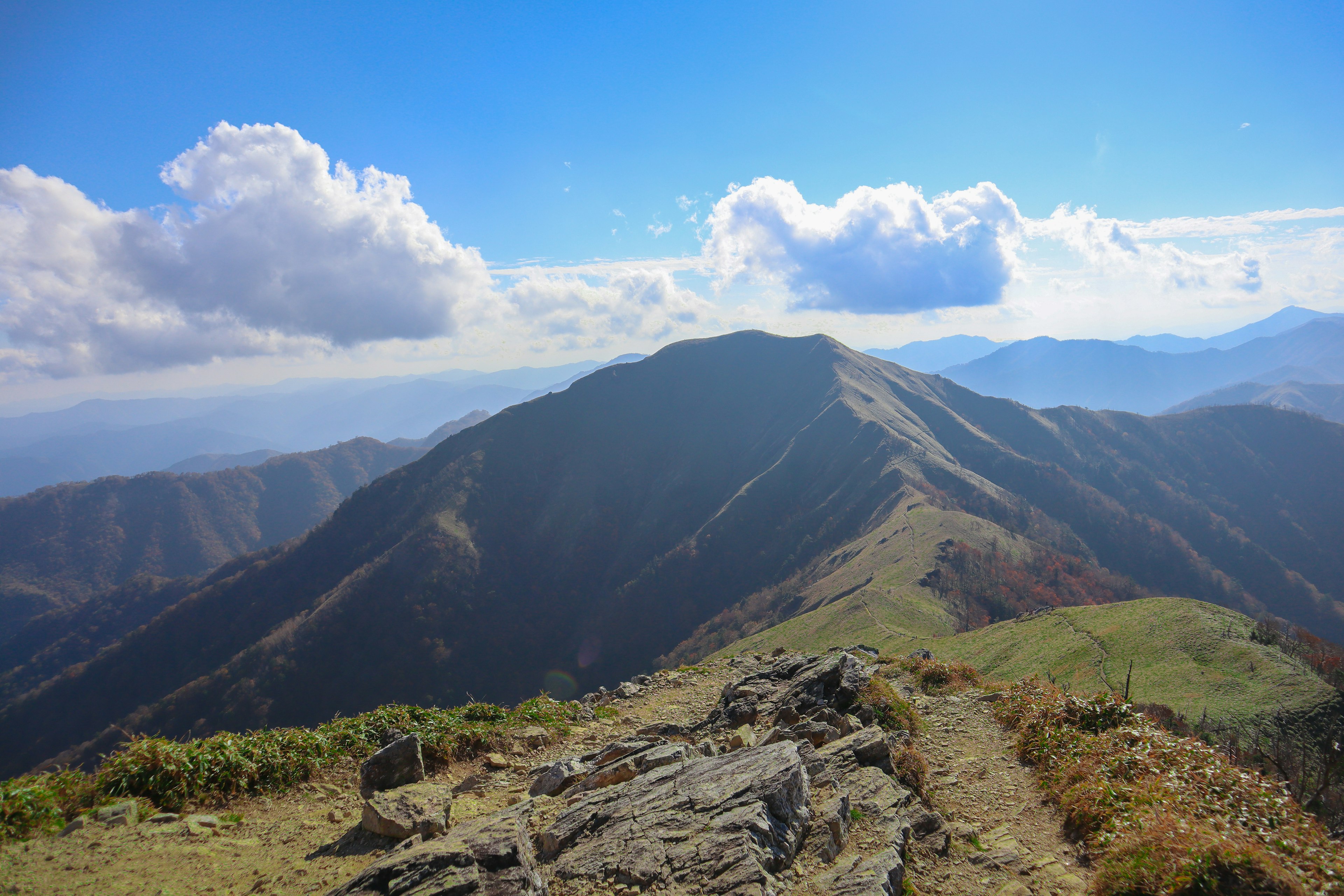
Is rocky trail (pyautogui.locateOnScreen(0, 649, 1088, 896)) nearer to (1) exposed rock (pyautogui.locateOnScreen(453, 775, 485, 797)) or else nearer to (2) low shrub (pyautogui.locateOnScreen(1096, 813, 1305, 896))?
(1) exposed rock (pyautogui.locateOnScreen(453, 775, 485, 797))

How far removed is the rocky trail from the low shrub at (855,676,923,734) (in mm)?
1712

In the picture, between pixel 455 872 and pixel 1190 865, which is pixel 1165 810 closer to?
pixel 1190 865

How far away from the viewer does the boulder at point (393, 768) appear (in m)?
10.3

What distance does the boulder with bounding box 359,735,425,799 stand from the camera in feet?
33.8

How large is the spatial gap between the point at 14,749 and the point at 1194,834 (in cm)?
22314

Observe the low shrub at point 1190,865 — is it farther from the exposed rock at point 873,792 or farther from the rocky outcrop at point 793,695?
the rocky outcrop at point 793,695

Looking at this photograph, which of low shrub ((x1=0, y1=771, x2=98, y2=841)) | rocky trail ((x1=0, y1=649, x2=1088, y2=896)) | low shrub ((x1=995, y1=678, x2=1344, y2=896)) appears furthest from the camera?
low shrub ((x1=0, y1=771, x2=98, y2=841))

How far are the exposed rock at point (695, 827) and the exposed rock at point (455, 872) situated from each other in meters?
0.75

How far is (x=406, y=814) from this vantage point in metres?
9.10

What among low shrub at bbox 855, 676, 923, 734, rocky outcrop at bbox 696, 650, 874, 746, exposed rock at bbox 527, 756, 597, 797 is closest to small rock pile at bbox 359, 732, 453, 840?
exposed rock at bbox 527, 756, 597, 797

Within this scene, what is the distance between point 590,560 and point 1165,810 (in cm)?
17176

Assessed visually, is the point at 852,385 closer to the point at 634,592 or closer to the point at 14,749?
the point at 634,592

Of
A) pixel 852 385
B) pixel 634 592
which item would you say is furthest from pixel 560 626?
pixel 852 385

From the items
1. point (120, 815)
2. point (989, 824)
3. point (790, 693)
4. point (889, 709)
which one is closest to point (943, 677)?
point (889, 709)
